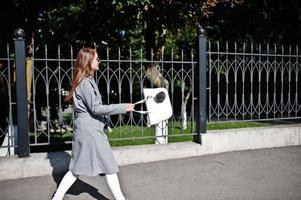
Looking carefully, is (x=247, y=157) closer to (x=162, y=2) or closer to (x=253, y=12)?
(x=162, y=2)

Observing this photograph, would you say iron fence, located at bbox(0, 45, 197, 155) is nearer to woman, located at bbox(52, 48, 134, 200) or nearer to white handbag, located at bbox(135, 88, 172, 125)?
white handbag, located at bbox(135, 88, 172, 125)

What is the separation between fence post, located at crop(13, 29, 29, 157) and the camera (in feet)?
16.6

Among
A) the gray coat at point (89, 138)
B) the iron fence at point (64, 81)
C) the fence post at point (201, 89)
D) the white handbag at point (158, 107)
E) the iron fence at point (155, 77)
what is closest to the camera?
the gray coat at point (89, 138)

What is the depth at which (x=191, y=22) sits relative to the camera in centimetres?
926

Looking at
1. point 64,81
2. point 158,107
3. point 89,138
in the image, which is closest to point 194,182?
point 158,107

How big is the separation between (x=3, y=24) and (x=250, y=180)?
5252mm

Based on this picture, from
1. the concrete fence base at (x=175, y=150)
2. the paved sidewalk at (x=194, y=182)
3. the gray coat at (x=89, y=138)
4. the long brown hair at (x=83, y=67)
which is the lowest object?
the paved sidewalk at (x=194, y=182)

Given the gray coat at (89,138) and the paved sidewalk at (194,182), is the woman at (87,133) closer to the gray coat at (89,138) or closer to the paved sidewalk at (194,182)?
the gray coat at (89,138)

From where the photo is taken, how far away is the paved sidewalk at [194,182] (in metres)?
4.42

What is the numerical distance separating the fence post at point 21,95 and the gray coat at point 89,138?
5.02ft

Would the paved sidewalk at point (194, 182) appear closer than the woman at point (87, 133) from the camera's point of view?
No

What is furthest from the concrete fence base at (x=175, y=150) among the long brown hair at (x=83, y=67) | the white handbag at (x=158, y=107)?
the long brown hair at (x=83, y=67)

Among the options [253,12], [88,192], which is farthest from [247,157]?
[253,12]

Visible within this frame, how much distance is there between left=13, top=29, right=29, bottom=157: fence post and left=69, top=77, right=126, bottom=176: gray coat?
5.02 ft
